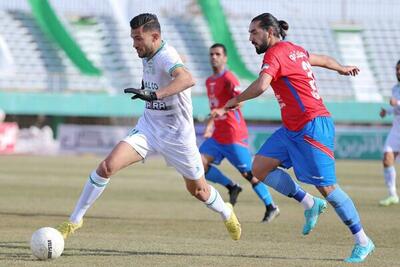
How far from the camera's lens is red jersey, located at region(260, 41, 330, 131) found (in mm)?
9492

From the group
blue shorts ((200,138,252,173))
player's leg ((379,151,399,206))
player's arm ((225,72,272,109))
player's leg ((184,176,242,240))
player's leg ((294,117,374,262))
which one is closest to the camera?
player's arm ((225,72,272,109))

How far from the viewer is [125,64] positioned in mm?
41625

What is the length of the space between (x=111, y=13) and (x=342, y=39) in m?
11.3

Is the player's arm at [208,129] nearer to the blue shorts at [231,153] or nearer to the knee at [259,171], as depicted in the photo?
the blue shorts at [231,153]

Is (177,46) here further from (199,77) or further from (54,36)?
(54,36)

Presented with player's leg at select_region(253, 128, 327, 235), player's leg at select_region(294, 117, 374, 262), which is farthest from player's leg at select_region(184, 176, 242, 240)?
player's leg at select_region(294, 117, 374, 262)

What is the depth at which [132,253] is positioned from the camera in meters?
9.76

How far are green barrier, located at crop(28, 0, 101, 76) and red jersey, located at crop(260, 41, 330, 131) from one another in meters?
30.6

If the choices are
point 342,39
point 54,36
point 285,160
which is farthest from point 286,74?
point 342,39

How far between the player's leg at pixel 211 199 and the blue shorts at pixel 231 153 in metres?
4.24

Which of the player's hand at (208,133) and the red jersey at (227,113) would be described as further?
the red jersey at (227,113)

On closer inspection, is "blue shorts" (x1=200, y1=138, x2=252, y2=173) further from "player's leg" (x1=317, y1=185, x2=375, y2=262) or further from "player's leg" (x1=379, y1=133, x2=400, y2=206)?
"player's leg" (x1=317, y1=185, x2=375, y2=262)

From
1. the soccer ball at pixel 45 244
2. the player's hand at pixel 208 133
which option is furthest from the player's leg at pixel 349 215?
the player's hand at pixel 208 133

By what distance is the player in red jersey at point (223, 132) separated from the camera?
14688 millimetres
